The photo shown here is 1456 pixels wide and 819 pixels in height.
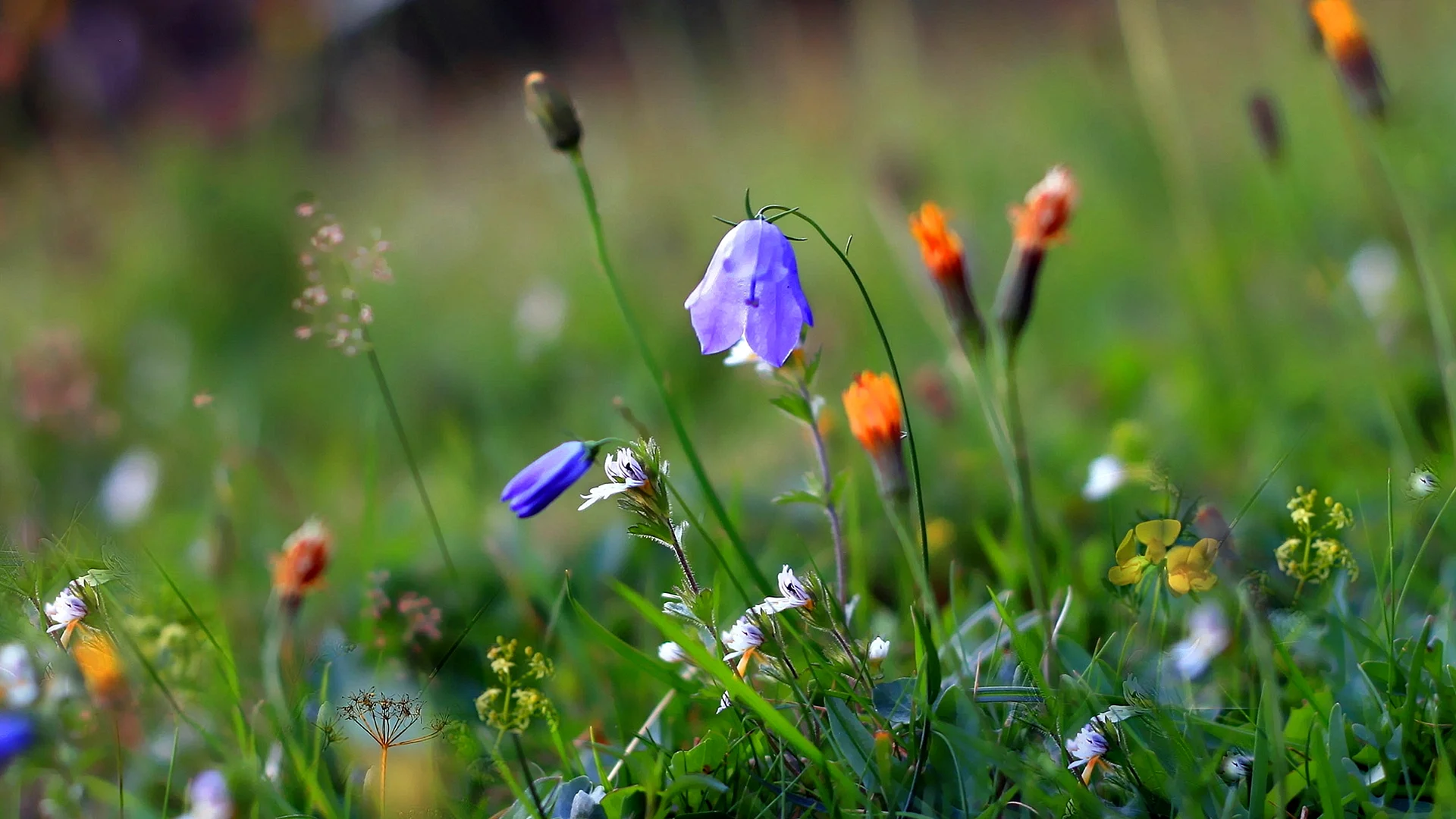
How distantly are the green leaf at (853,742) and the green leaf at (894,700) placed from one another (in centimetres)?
5

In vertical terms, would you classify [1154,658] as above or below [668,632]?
below

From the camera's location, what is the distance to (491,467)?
8.50 ft

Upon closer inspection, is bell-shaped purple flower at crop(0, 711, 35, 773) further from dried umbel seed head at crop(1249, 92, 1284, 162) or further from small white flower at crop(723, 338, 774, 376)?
dried umbel seed head at crop(1249, 92, 1284, 162)

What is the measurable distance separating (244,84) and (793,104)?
15.4 feet

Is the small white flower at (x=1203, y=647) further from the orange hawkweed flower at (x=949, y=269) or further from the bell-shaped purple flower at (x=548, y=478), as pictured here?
the bell-shaped purple flower at (x=548, y=478)

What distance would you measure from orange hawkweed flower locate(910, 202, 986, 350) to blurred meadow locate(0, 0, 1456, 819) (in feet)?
0.29

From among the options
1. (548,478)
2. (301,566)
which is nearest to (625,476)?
(548,478)

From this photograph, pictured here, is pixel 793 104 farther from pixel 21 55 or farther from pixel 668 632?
pixel 668 632

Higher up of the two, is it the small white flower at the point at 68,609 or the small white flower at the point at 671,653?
the small white flower at the point at 68,609

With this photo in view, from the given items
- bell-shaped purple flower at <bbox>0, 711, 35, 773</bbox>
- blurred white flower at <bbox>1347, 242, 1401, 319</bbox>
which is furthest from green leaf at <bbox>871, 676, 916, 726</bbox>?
blurred white flower at <bbox>1347, 242, 1401, 319</bbox>

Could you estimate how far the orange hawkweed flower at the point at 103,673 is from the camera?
3.86 ft

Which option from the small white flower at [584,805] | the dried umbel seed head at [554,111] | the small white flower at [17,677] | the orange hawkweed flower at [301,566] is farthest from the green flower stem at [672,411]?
the small white flower at [17,677]

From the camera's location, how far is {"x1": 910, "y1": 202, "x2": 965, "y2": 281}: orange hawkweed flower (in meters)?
1.09

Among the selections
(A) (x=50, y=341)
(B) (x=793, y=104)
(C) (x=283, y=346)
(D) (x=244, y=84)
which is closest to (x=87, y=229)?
(C) (x=283, y=346)
